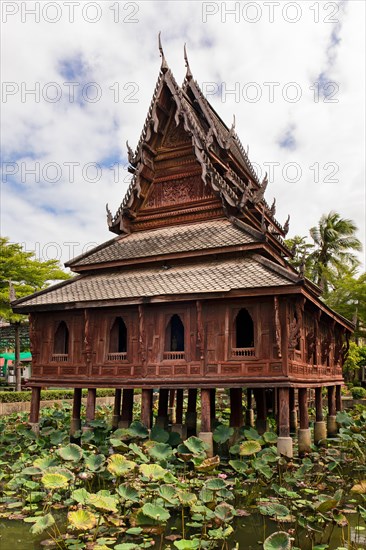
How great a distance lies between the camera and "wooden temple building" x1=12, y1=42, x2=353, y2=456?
13.7 meters

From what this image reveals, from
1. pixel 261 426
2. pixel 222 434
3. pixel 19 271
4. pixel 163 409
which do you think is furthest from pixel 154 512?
pixel 19 271

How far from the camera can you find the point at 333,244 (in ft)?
142

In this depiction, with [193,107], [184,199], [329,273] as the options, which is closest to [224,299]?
[184,199]

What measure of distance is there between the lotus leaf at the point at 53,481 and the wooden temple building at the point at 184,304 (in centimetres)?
555

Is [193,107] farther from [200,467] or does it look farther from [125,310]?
[200,467]

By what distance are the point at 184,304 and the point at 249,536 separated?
7.08 m

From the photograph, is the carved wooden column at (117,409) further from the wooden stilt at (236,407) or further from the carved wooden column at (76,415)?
the wooden stilt at (236,407)

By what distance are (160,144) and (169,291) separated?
6721 mm

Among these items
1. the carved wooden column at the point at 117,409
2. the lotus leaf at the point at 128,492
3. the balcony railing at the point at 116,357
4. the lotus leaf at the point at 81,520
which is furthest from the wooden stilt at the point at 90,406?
the lotus leaf at the point at 81,520

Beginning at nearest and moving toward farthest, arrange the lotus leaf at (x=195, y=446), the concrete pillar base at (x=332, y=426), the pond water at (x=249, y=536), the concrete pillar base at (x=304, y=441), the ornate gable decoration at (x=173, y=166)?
1. the pond water at (x=249, y=536)
2. the lotus leaf at (x=195, y=446)
3. the concrete pillar base at (x=304, y=441)
4. the ornate gable decoration at (x=173, y=166)
5. the concrete pillar base at (x=332, y=426)

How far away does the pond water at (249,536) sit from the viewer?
795 centimetres

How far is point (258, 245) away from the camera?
14.9 m

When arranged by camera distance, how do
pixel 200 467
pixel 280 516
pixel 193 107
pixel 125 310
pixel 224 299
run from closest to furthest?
pixel 280 516, pixel 200 467, pixel 224 299, pixel 125 310, pixel 193 107

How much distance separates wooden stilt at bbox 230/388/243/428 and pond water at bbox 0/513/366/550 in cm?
668
